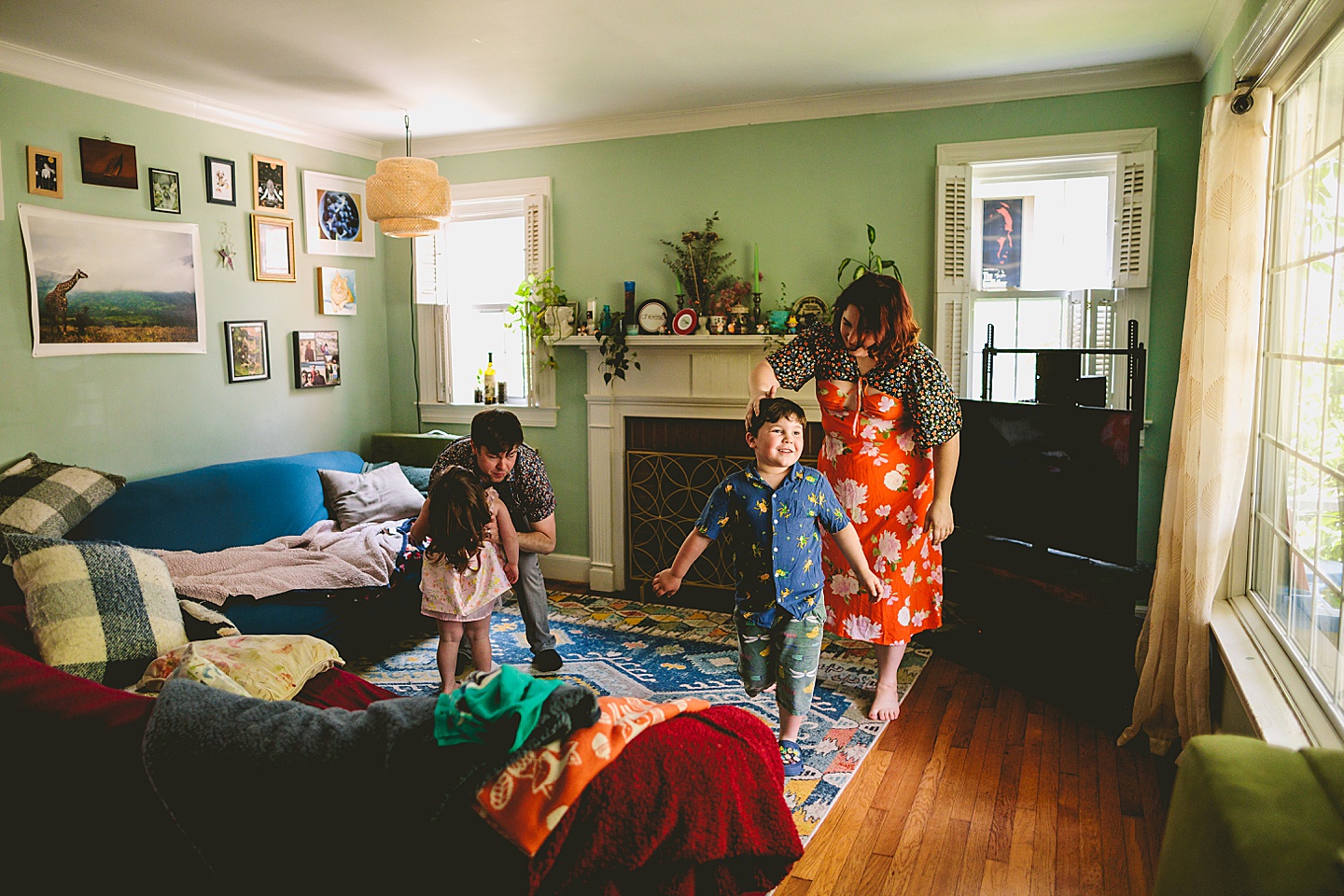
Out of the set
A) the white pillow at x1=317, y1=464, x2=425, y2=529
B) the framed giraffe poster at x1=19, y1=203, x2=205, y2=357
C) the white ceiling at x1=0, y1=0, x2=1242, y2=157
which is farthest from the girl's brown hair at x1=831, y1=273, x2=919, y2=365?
the framed giraffe poster at x1=19, y1=203, x2=205, y2=357

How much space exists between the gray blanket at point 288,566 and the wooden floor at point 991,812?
82.6 inches

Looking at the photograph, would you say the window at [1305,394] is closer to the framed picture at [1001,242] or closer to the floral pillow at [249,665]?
the framed picture at [1001,242]

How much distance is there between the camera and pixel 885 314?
2.79 metres

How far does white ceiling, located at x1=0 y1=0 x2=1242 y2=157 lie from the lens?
10.00ft

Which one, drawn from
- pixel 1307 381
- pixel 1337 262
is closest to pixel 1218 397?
pixel 1307 381

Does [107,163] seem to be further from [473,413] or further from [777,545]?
[777,545]

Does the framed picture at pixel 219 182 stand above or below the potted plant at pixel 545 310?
above

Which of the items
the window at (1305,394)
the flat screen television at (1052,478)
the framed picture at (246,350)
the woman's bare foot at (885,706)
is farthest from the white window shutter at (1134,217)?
the framed picture at (246,350)

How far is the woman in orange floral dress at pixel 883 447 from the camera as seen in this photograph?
2854 millimetres

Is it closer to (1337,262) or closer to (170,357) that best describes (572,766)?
(1337,262)

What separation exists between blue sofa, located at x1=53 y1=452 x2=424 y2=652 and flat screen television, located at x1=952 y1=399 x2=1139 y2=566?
237cm

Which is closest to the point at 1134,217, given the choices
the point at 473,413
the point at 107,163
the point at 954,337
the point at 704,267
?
the point at 954,337

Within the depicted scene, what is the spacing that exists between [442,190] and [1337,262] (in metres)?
3.34

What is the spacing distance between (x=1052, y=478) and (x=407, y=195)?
293 cm
